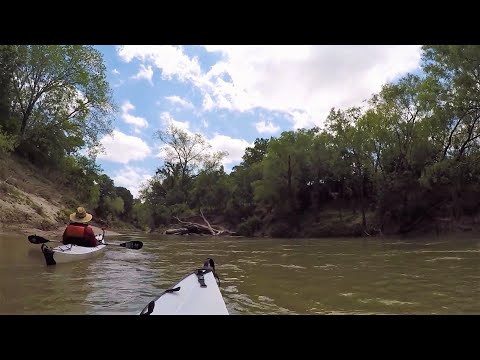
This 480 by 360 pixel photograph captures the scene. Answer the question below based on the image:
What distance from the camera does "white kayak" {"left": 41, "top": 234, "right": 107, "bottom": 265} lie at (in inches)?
340

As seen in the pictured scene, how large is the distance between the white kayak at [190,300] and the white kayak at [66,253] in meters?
5.00

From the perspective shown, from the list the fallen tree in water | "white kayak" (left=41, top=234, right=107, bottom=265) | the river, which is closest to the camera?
the river

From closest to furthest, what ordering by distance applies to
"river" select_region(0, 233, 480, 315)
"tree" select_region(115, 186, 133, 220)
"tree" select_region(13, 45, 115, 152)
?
"river" select_region(0, 233, 480, 315), "tree" select_region(13, 45, 115, 152), "tree" select_region(115, 186, 133, 220)

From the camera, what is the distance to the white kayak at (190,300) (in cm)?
354

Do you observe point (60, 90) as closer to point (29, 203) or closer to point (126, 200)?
point (29, 203)

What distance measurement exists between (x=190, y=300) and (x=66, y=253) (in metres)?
6.17

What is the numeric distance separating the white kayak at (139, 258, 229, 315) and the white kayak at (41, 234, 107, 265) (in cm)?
500

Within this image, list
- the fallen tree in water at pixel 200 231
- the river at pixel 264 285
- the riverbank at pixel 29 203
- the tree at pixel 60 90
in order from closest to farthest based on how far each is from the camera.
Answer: the river at pixel 264 285
the riverbank at pixel 29 203
the tree at pixel 60 90
the fallen tree in water at pixel 200 231

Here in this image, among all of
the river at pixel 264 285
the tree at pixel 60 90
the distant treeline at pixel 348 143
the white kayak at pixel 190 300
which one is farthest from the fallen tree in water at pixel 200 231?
the white kayak at pixel 190 300

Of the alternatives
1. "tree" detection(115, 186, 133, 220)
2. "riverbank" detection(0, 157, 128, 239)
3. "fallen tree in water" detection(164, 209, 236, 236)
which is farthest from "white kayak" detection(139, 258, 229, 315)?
"tree" detection(115, 186, 133, 220)

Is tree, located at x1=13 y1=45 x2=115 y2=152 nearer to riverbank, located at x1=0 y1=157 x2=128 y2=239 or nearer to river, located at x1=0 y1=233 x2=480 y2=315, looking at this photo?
riverbank, located at x1=0 y1=157 x2=128 y2=239

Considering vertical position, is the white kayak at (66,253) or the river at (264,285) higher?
the white kayak at (66,253)

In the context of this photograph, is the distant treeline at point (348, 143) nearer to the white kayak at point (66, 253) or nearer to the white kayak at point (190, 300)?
the white kayak at point (66, 253)

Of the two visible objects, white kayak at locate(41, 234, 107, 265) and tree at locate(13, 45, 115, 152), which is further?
tree at locate(13, 45, 115, 152)
